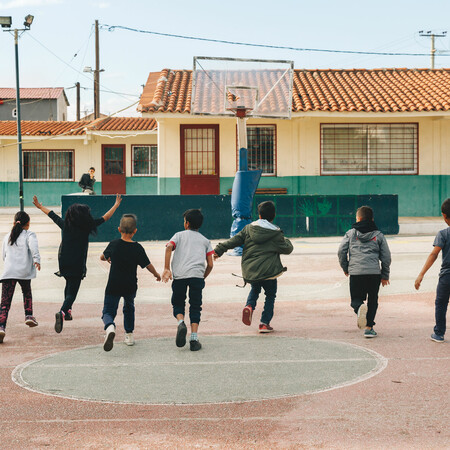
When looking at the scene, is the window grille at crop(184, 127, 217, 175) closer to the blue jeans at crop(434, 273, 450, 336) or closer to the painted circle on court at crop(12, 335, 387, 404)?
the painted circle on court at crop(12, 335, 387, 404)

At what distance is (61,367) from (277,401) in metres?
2.20

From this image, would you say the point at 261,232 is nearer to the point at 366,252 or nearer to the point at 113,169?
the point at 366,252

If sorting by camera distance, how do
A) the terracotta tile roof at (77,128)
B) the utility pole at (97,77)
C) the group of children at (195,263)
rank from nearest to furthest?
1. the group of children at (195,263)
2. the terracotta tile roof at (77,128)
3. the utility pole at (97,77)

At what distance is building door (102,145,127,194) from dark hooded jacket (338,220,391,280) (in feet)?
89.4

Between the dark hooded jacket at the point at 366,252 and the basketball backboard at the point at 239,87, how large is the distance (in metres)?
9.87

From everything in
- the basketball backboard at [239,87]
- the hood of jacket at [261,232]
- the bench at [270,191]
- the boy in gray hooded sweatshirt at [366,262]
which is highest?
the basketball backboard at [239,87]

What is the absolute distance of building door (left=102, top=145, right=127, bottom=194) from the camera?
1369 inches

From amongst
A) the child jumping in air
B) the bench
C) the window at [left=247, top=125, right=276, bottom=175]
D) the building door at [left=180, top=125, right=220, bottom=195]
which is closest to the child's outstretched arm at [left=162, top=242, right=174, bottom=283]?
the child jumping in air

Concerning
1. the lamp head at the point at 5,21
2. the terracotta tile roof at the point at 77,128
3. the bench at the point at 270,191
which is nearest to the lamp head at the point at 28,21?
the lamp head at the point at 5,21

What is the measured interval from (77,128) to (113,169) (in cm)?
265

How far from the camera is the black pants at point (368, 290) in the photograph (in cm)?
805

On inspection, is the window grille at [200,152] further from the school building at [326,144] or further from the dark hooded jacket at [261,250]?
the dark hooded jacket at [261,250]

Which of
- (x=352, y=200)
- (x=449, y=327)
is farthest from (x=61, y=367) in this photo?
(x=352, y=200)

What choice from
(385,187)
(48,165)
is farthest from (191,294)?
(48,165)
